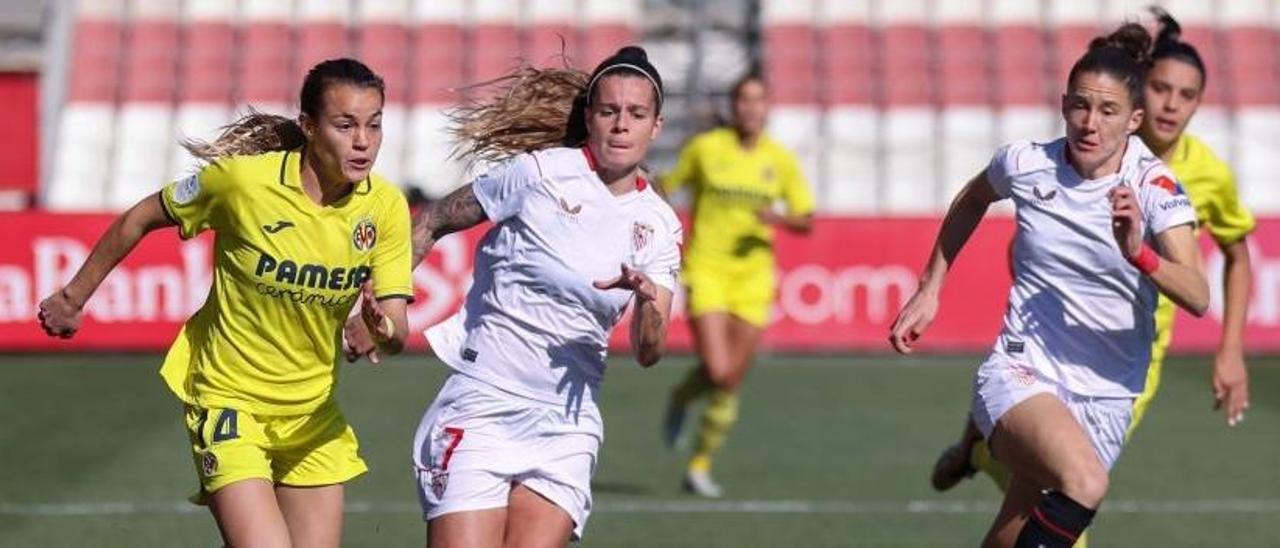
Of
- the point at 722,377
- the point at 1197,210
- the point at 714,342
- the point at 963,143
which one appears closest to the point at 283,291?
the point at 1197,210

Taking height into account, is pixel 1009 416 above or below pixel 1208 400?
above

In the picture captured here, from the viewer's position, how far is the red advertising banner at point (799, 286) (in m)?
18.9

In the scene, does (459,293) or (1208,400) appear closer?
(1208,400)

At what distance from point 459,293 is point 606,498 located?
7.15 metres

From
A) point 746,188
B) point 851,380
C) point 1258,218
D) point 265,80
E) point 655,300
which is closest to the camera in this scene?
point 655,300

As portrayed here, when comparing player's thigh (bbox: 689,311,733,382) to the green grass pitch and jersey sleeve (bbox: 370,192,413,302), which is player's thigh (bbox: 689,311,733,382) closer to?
the green grass pitch

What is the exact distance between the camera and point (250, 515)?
6.90 m

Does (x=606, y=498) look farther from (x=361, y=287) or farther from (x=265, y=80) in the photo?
(x=265, y=80)

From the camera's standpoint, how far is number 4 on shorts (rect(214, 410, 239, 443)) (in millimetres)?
7082

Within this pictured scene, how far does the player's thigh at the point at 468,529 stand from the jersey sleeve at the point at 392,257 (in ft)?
2.46

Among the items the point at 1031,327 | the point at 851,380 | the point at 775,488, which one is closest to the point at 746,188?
the point at 775,488

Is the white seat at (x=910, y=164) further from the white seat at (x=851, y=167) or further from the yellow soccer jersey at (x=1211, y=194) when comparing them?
the yellow soccer jersey at (x=1211, y=194)

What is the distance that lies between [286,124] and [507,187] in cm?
77

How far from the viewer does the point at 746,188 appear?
45.0ft
